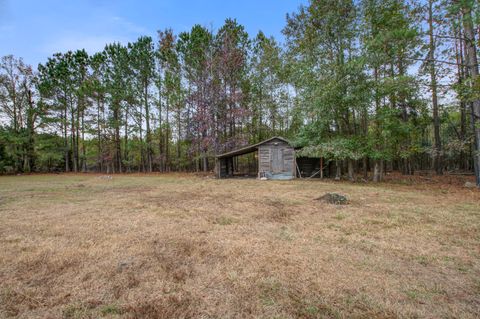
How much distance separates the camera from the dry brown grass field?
198 cm

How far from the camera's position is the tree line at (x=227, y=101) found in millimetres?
12172

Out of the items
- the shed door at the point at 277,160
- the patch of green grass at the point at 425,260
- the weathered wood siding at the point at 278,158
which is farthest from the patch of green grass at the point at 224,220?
the shed door at the point at 277,160

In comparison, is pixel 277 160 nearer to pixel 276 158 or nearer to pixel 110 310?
pixel 276 158

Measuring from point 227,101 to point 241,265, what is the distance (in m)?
18.7

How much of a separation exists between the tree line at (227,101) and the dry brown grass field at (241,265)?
864 cm

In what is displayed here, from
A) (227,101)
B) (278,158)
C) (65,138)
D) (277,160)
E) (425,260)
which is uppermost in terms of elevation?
(227,101)

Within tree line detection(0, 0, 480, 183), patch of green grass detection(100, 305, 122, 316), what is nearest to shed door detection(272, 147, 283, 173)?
tree line detection(0, 0, 480, 183)

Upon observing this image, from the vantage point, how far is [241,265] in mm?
2799

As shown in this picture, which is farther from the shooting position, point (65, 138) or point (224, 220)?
point (65, 138)

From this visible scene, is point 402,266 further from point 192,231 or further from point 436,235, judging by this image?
point 192,231

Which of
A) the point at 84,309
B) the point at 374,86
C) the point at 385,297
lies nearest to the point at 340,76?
the point at 374,86

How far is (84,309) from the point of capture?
6.45 feet

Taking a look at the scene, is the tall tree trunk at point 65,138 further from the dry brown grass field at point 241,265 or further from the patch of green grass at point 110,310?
the patch of green grass at point 110,310

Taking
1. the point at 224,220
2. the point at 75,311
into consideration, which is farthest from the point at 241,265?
the point at 224,220
